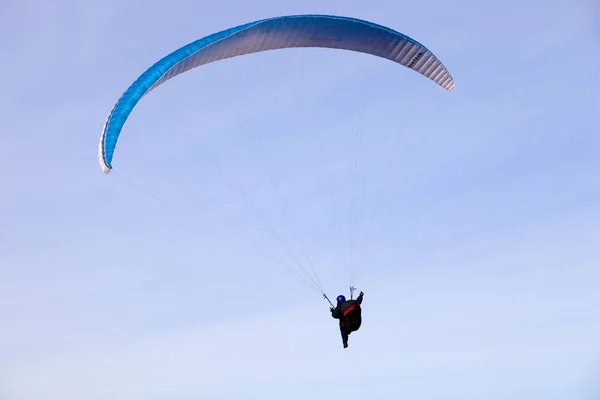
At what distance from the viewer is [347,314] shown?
30.3 meters

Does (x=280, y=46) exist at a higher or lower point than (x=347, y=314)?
higher

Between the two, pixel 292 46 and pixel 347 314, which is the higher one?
pixel 292 46

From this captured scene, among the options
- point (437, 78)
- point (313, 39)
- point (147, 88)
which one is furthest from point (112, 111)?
point (437, 78)

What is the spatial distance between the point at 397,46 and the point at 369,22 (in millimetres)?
1508

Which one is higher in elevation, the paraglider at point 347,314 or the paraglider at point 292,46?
the paraglider at point 292,46

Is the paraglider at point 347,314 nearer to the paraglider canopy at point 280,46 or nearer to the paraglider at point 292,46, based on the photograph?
the paraglider at point 292,46

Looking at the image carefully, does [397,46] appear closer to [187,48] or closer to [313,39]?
[313,39]

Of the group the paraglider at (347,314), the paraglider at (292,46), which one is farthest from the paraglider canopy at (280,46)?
the paraglider at (347,314)

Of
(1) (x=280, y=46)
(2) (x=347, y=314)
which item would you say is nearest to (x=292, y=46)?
(1) (x=280, y=46)

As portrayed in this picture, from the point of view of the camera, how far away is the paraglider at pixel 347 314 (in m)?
30.3

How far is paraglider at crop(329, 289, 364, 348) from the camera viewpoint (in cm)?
3028

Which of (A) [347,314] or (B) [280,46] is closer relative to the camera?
(A) [347,314]

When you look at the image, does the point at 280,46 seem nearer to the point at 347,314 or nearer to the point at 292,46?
the point at 292,46

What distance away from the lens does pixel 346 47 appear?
3275 cm
